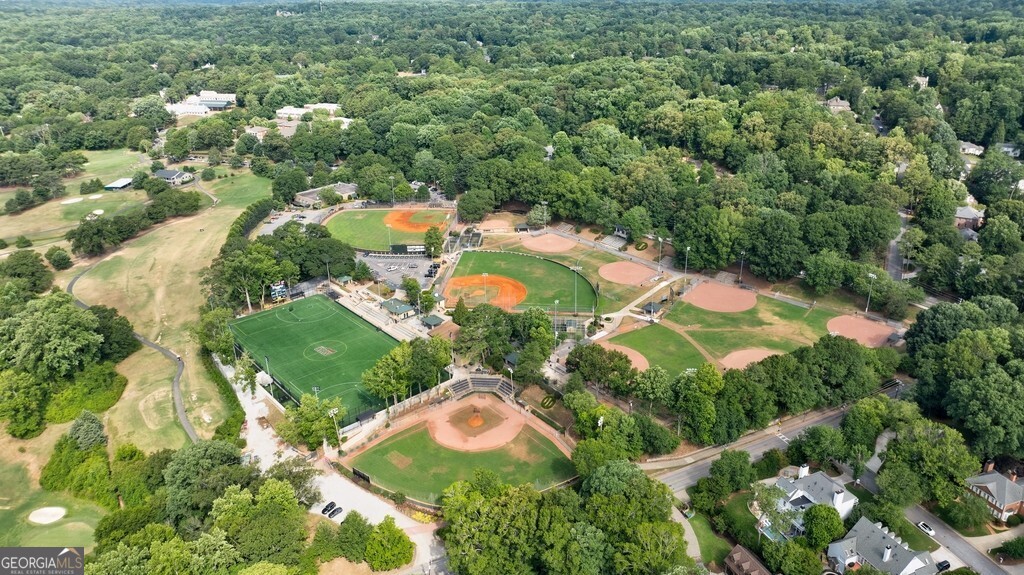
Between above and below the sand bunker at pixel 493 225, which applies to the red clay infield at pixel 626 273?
above

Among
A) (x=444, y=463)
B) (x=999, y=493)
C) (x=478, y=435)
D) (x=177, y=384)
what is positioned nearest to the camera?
(x=999, y=493)

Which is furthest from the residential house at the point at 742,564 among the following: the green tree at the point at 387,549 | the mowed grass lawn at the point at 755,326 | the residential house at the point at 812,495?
the mowed grass lawn at the point at 755,326

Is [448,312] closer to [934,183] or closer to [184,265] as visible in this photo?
[184,265]

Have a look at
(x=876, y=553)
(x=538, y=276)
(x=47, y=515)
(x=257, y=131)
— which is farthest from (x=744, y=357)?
(x=257, y=131)

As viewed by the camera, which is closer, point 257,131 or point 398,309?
point 398,309

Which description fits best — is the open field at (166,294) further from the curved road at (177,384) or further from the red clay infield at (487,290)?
the red clay infield at (487,290)

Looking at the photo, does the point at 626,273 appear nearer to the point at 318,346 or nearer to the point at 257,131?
the point at 318,346

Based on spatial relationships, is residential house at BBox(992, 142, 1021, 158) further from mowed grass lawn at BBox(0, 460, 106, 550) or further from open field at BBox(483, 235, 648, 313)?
mowed grass lawn at BBox(0, 460, 106, 550)
